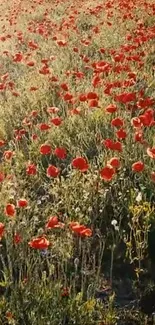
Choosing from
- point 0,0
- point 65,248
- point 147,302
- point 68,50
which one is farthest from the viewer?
point 0,0

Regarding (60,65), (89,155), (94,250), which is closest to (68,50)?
(60,65)

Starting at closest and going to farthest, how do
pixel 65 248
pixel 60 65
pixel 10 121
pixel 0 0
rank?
pixel 65 248 < pixel 10 121 < pixel 60 65 < pixel 0 0

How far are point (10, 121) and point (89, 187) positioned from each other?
180cm

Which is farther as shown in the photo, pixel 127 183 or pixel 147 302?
pixel 127 183

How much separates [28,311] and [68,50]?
217 inches

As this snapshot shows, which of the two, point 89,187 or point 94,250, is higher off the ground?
point 89,187

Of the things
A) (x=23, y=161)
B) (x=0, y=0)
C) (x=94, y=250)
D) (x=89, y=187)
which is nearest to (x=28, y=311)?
(x=94, y=250)

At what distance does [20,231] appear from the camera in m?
3.07

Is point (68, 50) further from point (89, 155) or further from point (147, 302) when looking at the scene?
point (147, 302)

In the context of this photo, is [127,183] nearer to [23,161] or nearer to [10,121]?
[23,161]

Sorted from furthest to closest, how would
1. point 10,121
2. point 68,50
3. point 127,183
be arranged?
1. point 68,50
2. point 10,121
3. point 127,183

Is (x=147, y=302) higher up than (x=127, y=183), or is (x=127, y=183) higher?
(x=127, y=183)

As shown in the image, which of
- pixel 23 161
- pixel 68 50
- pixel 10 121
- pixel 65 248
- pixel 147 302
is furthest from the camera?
pixel 68 50

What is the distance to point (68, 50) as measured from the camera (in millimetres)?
7562
